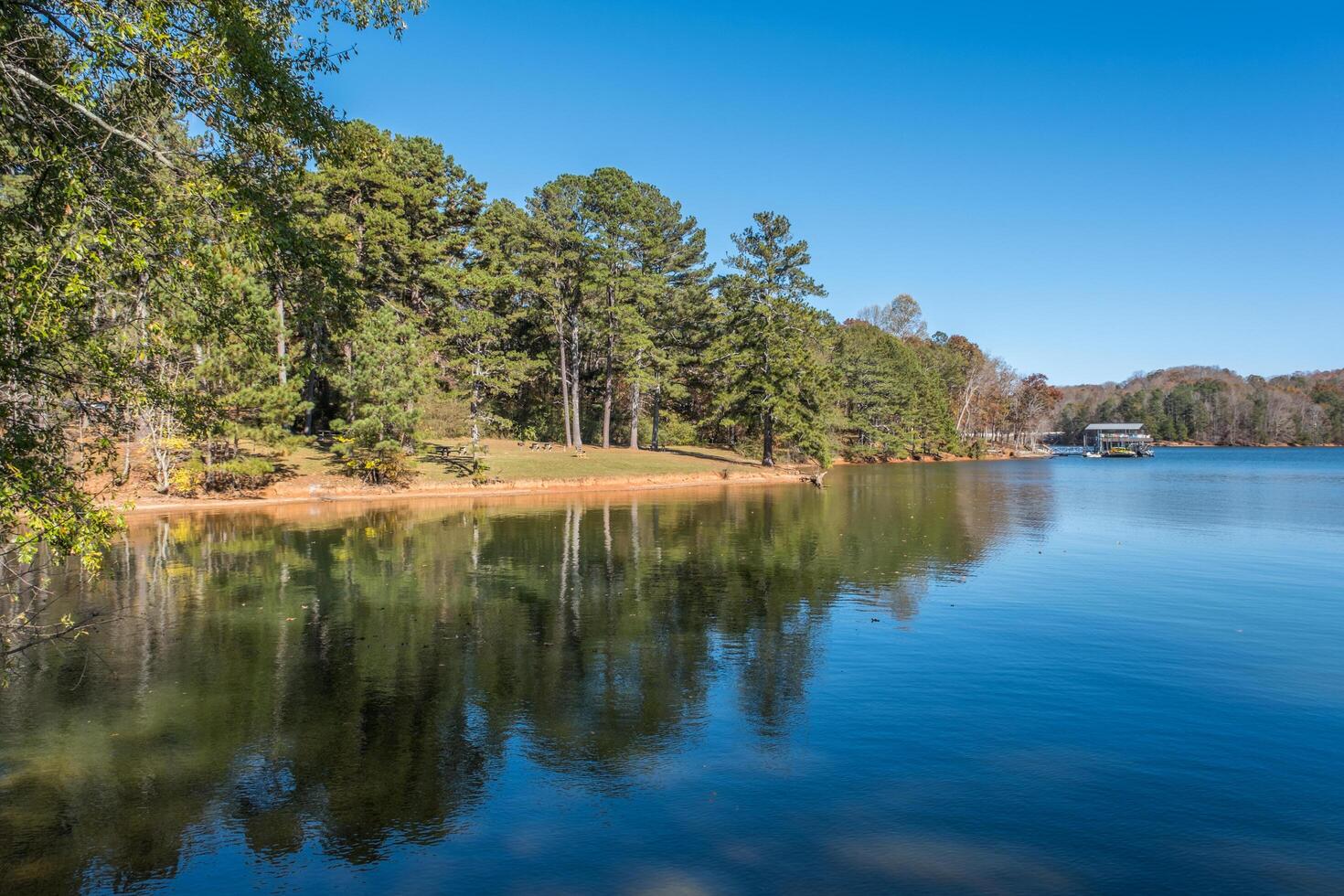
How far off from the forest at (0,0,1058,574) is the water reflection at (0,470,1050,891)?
272 centimetres

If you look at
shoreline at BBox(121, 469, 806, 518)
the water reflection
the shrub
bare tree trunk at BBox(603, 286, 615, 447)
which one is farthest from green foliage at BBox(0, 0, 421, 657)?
bare tree trunk at BBox(603, 286, 615, 447)

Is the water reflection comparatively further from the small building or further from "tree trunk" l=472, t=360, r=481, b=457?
the small building

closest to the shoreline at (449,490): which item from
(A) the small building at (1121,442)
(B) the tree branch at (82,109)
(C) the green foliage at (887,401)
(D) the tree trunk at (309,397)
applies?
(D) the tree trunk at (309,397)

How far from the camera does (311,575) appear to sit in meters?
20.2

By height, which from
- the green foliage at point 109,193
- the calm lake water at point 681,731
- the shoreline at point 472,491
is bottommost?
the calm lake water at point 681,731

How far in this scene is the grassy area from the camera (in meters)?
42.5

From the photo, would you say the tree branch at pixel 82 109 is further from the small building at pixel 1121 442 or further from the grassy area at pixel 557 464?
the small building at pixel 1121 442

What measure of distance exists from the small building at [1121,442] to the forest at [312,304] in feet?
39.3

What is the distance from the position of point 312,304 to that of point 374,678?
566 cm

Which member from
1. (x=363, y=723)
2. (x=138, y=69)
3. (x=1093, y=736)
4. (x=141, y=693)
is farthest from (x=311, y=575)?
(x=1093, y=736)

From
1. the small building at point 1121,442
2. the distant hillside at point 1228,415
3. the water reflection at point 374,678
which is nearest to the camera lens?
the water reflection at point 374,678

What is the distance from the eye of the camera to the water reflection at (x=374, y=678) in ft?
26.1

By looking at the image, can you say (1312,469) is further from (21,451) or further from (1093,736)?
(21,451)

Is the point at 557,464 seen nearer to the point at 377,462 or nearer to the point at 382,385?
the point at 377,462
